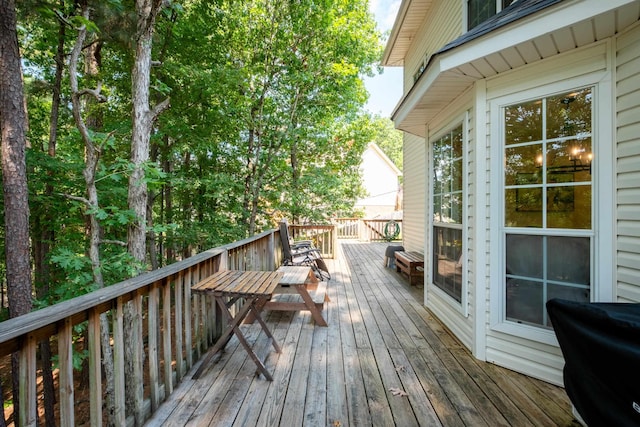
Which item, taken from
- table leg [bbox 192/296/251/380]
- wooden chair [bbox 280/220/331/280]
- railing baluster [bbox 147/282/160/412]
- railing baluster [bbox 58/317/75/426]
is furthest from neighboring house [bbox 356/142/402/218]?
railing baluster [bbox 58/317/75/426]

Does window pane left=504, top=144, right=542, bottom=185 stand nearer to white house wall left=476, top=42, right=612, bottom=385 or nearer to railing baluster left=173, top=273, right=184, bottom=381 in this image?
white house wall left=476, top=42, right=612, bottom=385

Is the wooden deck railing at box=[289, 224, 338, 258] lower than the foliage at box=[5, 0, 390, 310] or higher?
lower

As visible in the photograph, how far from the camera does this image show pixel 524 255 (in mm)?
2330

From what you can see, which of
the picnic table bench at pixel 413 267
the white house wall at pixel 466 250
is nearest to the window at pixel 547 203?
the white house wall at pixel 466 250

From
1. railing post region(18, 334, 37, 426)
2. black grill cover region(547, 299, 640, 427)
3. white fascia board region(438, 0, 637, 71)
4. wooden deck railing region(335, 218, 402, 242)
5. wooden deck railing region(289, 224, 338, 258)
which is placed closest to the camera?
railing post region(18, 334, 37, 426)

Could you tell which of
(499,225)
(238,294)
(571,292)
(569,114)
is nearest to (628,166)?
(569,114)

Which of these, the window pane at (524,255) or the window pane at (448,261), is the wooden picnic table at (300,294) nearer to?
the window pane at (448,261)

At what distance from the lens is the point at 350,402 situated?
1895 mm

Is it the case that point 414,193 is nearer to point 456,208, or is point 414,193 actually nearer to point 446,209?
point 446,209

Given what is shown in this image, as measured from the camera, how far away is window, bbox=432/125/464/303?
9.78ft

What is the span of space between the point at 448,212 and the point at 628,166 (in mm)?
1556

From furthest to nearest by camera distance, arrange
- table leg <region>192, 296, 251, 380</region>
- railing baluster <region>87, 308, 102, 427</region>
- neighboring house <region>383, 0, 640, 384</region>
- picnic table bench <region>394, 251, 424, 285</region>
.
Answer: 1. picnic table bench <region>394, 251, 424, 285</region>
2. table leg <region>192, 296, 251, 380</region>
3. neighboring house <region>383, 0, 640, 384</region>
4. railing baluster <region>87, 308, 102, 427</region>

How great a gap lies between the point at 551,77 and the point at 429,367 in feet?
8.40

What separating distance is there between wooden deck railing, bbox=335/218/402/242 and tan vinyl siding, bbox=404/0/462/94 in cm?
610
